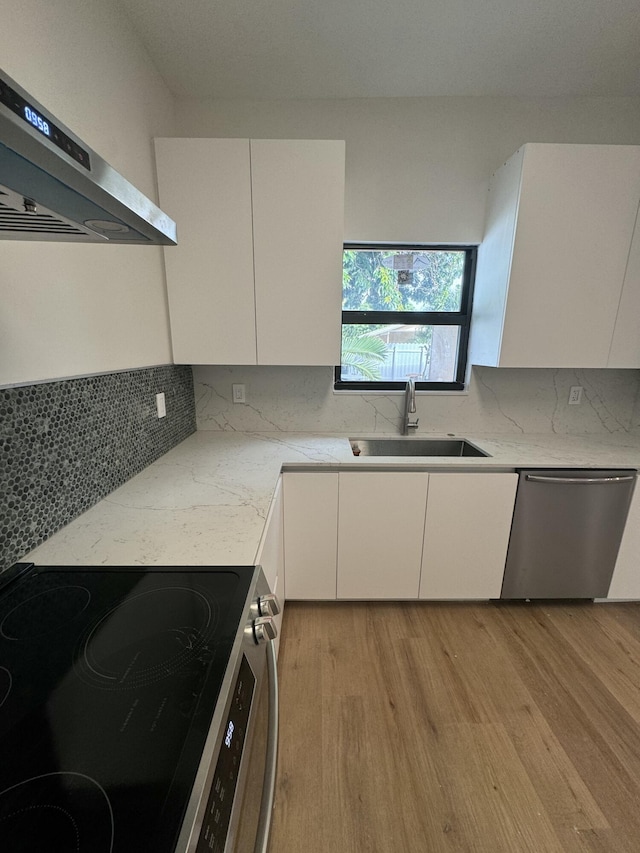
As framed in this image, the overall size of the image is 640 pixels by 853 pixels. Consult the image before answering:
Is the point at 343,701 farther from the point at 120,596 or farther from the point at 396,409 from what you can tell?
the point at 396,409

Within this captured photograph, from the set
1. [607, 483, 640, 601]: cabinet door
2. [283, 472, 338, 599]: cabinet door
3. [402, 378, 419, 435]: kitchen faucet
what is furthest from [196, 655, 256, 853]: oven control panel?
[607, 483, 640, 601]: cabinet door

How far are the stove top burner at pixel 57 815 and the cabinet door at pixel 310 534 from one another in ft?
4.25

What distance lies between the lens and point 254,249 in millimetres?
1712

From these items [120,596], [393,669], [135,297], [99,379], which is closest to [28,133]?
[120,596]

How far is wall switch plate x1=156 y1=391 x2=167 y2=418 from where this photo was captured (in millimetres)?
1687

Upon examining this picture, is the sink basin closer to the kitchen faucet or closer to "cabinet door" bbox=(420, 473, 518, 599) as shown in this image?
the kitchen faucet

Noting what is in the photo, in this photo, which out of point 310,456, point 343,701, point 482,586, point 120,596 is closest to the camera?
point 120,596

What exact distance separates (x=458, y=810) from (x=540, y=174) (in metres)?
2.57

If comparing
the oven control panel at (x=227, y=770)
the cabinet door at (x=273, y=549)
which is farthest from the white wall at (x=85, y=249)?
the oven control panel at (x=227, y=770)

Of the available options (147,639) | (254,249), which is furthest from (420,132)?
(147,639)

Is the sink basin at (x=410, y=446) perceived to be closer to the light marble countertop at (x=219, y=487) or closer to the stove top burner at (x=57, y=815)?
the light marble countertop at (x=219, y=487)

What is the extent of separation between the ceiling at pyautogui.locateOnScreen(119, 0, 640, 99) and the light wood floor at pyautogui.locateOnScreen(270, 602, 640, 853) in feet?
8.93

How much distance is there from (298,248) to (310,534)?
1436mm

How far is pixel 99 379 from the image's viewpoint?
1224 mm
